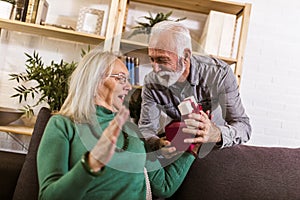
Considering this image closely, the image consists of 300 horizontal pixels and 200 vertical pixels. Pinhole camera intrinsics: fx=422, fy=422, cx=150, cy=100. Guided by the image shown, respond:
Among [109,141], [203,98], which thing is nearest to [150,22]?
[203,98]

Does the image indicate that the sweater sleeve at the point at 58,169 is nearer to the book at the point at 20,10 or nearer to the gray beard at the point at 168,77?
the gray beard at the point at 168,77

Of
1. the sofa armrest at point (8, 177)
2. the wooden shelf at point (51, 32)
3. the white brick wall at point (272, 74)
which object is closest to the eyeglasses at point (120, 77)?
the sofa armrest at point (8, 177)

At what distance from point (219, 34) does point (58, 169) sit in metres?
1.39

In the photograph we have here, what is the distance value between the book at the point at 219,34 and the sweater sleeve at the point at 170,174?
918 millimetres

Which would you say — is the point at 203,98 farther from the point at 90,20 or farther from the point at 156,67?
the point at 90,20

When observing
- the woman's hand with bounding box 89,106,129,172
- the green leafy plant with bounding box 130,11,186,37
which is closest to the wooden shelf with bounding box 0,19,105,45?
the green leafy plant with bounding box 130,11,186,37

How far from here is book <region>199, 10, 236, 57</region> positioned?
2277 millimetres

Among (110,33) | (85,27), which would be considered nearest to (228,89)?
(110,33)

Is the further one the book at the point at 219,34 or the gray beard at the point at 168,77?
the book at the point at 219,34

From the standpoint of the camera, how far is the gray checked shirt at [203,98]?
1.67 metres

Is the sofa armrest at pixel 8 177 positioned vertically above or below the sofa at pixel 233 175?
below

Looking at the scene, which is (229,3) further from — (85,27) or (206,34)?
(85,27)

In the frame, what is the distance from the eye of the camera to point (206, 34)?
2.31 metres

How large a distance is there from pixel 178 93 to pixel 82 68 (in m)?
0.47
